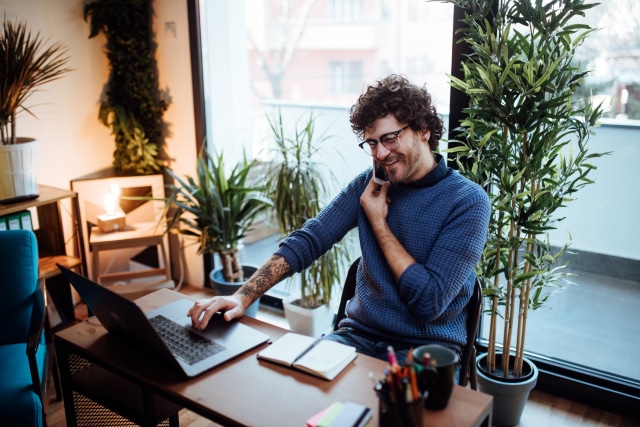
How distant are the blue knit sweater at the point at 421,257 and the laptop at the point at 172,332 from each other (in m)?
0.39

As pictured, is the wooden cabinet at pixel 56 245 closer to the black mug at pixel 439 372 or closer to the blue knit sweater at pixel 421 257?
the blue knit sweater at pixel 421 257

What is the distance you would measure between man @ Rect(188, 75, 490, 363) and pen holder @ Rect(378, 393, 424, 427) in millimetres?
570

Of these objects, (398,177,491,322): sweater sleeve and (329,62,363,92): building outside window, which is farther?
(329,62,363,92): building outside window

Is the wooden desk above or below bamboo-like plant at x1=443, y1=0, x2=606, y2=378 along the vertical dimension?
below

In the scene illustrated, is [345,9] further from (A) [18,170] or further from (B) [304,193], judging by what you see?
(A) [18,170]

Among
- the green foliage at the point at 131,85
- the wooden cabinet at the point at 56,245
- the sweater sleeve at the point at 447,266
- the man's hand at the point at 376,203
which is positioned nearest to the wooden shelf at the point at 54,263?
the wooden cabinet at the point at 56,245

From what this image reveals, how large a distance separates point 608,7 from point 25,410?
2541 millimetres

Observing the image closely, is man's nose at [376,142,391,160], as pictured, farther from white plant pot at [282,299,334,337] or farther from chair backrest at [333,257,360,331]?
white plant pot at [282,299,334,337]

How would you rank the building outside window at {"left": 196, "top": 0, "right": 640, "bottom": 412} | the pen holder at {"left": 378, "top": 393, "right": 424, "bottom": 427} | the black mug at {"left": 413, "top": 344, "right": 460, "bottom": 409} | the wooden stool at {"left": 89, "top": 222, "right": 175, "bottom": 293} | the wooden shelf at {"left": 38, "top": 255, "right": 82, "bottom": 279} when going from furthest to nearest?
the wooden stool at {"left": 89, "top": 222, "right": 175, "bottom": 293}
the wooden shelf at {"left": 38, "top": 255, "right": 82, "bottom": 279}
the building outside window at {"left": 196, "top": 0, "right": 640, "bottom": 412}
the black mug at {"left": 413, "top": 344, "right": 460, "bottom": 409}
the pen holder at {"left": 378, "top": 393, "right": 424, "bottom": 427}

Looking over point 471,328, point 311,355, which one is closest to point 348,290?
point 471,328

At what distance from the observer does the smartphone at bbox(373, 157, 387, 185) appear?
2.04m

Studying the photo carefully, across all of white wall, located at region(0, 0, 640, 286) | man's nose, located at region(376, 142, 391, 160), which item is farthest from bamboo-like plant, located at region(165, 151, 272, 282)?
man's nose, located at region(376, 142, 391, 160)

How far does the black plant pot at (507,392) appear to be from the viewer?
244 centimetres

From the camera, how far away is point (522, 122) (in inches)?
83.4
